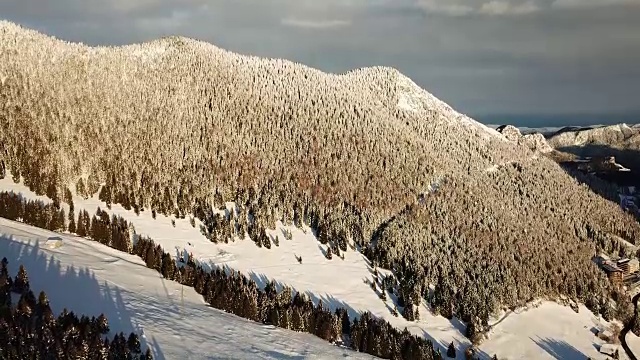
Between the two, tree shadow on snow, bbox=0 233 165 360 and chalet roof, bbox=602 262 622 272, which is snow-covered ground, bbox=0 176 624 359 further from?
chalet roof, bbox=602 262 622 272

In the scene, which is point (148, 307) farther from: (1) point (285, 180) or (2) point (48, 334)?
(1) point (285, 180)

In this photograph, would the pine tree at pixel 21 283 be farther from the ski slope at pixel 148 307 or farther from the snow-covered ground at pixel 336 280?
the snow-covered ground at pixel 336 280

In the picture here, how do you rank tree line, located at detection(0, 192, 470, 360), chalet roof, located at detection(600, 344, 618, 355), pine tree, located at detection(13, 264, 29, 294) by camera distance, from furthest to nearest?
chalet roof, located at detection(600, 344, 618, 355)
tree line, located at detection(0, 192, 470, 360)
pine tree, located at detection(13, 264, 29, 294)

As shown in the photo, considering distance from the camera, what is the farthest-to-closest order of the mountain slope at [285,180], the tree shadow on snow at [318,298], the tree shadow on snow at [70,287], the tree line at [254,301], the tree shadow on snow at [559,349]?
the mountain slope at [285,180], the tree shadow on snow at [559,349], the tree shadow on snow at [318,298], the tree line at [254,301], the tree shadow on snow at [70,287]

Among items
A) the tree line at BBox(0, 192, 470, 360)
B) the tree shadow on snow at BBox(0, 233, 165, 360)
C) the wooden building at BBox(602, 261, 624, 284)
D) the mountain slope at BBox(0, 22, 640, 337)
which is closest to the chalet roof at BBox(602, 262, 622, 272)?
the wooden building at BBox(602, 261, 624, 284)

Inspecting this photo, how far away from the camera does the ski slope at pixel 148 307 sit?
1785 inches

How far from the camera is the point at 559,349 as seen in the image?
3984 inches

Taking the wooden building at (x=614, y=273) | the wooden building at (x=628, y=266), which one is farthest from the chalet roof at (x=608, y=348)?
the wooden building at (x=628, y=266)

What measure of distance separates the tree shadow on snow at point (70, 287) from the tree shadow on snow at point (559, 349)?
81.3 meters

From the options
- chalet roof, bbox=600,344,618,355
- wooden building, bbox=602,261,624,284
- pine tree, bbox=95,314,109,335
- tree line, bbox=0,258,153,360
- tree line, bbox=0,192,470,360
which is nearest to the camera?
tree line, bbox=0,258,153,360

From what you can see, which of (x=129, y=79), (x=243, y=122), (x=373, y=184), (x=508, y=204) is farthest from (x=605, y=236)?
(x=129, y=79)

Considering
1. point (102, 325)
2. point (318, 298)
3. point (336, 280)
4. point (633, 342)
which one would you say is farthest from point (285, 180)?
point (102, 325)

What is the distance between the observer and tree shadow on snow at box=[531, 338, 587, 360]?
99463 millimetres

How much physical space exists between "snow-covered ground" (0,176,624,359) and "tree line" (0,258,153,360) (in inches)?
1651
